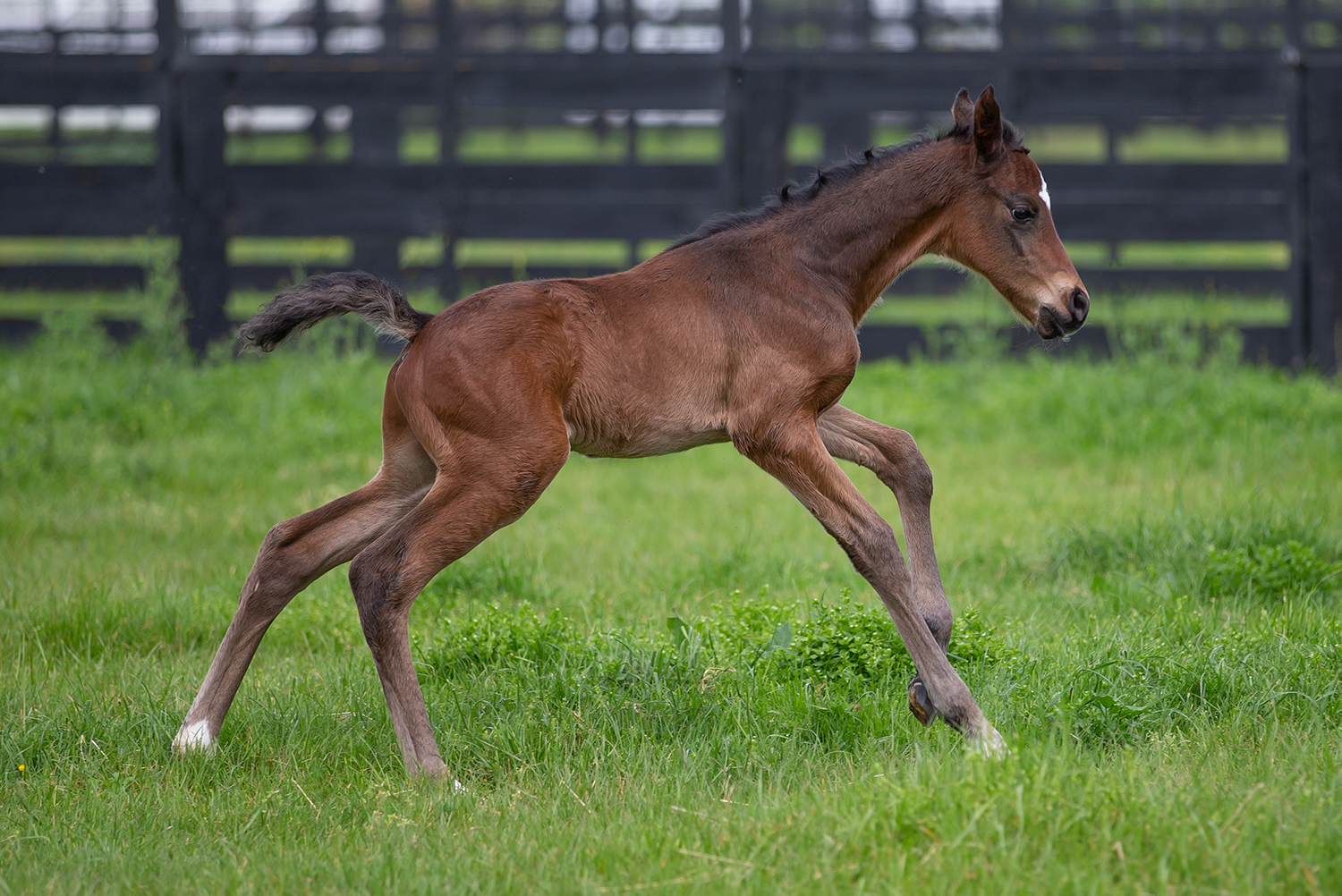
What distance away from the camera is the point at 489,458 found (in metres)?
2.92

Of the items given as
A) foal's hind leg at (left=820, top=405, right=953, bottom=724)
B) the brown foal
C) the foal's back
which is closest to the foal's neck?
the brown foal

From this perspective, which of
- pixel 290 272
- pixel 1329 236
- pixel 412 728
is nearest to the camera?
pixel 412 728

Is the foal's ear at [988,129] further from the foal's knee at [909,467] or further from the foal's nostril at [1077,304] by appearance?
the foal's knee at [909,467]

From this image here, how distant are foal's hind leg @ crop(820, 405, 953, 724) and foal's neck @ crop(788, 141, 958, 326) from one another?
381mm

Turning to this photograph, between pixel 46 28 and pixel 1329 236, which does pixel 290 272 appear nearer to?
pixel 46 28

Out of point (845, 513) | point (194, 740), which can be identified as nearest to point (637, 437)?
point (845, 513)

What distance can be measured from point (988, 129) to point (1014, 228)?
290 millimetres

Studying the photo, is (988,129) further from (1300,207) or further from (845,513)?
(1300,207)

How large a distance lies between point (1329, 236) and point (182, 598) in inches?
320

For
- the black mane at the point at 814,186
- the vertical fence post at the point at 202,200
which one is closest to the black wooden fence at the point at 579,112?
the vertical fence post at the point at 202,200

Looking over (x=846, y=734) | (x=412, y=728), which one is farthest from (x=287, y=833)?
(x=846, y=734)

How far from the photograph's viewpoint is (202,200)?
8812 millimetres

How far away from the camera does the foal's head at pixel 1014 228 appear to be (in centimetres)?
319

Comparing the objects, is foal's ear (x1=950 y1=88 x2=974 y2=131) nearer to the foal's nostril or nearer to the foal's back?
the foal's nostril
